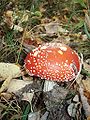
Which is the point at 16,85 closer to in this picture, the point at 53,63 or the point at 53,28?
the point at 53,63

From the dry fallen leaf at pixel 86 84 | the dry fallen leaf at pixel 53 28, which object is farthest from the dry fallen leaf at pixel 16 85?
the dry fallen leaf at pixel 53 28

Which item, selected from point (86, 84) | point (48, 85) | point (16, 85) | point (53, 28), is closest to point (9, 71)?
point (16, 85)

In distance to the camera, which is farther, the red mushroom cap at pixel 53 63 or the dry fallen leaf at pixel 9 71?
the dry fallen leaf at pixel 9 71

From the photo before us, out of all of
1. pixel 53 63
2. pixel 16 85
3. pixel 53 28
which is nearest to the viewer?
pixel 53 63

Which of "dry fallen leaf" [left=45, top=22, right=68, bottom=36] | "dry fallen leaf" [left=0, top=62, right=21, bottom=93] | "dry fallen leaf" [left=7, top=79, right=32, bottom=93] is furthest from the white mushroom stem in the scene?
"dry fallen leaf" [left=45, top=22, right=68, bottom=36]

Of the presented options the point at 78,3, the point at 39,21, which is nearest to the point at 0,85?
the point at 39,21

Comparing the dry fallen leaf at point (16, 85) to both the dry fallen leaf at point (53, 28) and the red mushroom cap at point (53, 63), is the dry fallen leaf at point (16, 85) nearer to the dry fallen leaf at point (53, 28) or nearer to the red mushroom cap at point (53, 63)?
the red mushroom cap at point (53, 63)

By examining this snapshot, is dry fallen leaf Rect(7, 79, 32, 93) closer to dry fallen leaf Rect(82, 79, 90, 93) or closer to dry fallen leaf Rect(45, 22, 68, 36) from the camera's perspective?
dry fallen leaf Rect(82, 79, 90, 93)

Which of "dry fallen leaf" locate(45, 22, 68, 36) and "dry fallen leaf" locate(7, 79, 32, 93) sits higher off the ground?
"dry fallen leaf" locate(45, 22, 68, 36)

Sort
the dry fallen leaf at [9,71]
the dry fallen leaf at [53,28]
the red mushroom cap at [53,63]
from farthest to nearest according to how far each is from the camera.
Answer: the dry fallen leaf at [53,28]
the dry fallen leaf at [9,71]
the red mushroom cap at [53,63]
